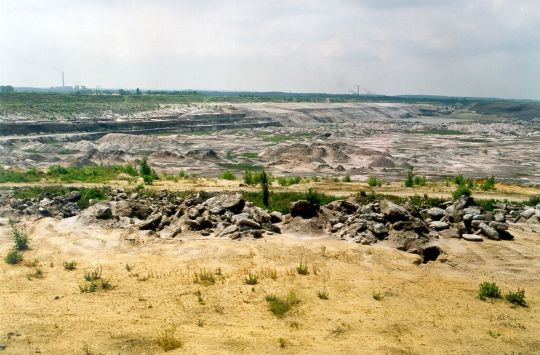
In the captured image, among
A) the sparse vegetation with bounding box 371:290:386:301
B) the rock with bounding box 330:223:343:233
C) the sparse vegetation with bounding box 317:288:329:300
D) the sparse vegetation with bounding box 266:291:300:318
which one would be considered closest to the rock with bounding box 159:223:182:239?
the rock with bounding box 330:223:343:233

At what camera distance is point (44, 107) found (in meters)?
74.4

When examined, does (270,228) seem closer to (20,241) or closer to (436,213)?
(436,213)

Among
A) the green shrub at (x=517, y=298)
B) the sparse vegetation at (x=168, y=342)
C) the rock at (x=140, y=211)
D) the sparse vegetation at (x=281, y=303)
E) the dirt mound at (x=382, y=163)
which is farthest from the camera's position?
the dirt mound at (x=382, y=163)

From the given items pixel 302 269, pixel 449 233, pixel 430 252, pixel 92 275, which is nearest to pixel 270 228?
pixel 302 269

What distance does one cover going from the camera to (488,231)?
703 inches

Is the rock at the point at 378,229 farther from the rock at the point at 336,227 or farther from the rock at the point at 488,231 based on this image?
the rock at the point at 488,231

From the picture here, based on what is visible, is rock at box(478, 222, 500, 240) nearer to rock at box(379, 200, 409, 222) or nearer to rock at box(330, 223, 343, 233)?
rock at box(379, 200, 409, 222)

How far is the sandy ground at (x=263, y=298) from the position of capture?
10828mm

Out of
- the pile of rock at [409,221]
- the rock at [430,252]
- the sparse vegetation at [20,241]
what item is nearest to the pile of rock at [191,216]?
the pile of rock at [409,221]

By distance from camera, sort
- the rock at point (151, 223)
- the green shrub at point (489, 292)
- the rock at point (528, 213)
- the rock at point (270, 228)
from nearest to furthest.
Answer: the green shrub at point (489, 292)
the rock at point (270, 228)
the rock at point (151, 223)
the rock at point (528, 213)

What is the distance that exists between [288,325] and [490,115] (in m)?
139

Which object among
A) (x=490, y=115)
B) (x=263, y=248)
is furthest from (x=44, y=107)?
(x=490, y=115)

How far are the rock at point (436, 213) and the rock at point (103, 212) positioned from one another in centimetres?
1420

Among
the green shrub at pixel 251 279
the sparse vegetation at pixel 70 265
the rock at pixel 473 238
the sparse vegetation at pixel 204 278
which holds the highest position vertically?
the rock at pixel 473 238
